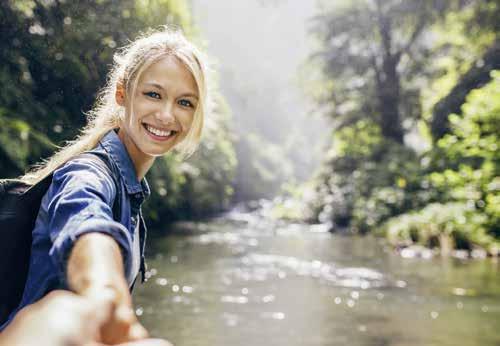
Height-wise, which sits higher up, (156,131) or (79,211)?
(156,131)

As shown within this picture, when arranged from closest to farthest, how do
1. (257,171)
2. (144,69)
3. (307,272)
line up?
(144,69), (307,272), (257,171)

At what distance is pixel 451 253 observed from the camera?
11.5m

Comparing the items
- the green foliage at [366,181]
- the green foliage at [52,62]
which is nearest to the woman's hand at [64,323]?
the green foliage at [52,62]

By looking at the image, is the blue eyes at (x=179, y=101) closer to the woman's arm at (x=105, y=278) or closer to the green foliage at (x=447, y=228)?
the woman's arm at (x=105, y=278)

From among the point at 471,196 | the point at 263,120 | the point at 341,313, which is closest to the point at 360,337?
the point at 341,313

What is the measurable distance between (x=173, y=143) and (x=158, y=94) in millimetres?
183

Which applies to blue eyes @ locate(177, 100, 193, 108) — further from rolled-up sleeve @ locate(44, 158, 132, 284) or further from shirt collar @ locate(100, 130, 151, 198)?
rolled-up sleeve @ locate(44, 158, 132, 284)

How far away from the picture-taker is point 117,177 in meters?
1.54

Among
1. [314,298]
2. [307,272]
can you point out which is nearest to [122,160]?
[314,298]

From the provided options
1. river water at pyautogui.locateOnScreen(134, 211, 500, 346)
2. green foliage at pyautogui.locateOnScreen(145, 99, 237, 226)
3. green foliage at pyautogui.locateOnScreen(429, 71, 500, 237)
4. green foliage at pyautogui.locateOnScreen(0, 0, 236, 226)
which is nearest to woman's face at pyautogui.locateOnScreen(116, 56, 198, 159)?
green foliage at pyautogui.locateOnScreen(0, 0, 236, 226)

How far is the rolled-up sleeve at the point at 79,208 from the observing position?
110 centimetres

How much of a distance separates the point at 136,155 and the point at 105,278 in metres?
0.81

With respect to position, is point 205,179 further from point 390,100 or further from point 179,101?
point 179,101

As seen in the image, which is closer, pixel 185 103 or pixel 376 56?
pixel 185 103
